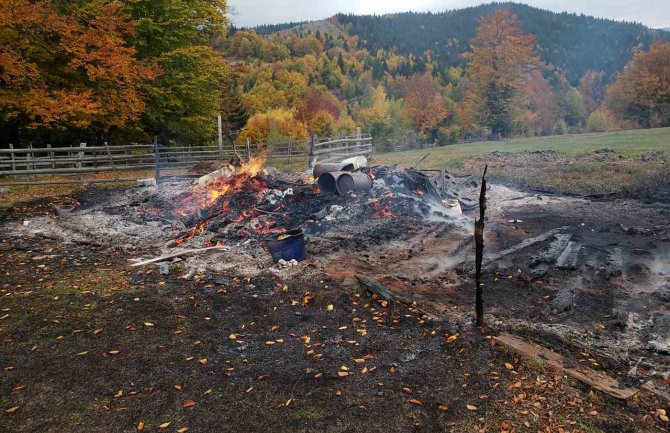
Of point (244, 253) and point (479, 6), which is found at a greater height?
point (479, 6)

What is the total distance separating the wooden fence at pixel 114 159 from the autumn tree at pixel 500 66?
2734 centimetres

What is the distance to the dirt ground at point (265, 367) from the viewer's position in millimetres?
4059

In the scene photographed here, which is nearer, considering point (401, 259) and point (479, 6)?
point (401, 259)

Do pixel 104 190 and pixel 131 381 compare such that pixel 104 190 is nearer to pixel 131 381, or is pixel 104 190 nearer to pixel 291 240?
pixel 291 240

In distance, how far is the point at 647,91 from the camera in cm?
4850

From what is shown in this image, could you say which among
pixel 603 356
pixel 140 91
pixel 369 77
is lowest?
pixel 603 356

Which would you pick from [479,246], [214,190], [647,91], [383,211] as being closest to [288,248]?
[383,211]

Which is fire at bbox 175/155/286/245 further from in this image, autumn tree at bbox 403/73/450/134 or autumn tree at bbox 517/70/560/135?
autumn tree at bbox 517/70/560/135

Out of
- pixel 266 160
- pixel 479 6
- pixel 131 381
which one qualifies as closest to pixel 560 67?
pixel 479 6

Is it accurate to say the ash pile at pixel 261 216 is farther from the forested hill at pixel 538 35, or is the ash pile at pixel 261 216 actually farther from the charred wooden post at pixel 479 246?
the forested hill at pixel 538 35

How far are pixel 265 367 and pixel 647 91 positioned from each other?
2309 inches

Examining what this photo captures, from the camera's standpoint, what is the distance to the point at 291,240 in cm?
836

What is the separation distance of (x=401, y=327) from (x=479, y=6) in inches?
8483

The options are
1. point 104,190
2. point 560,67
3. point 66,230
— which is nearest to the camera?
point 66,230
